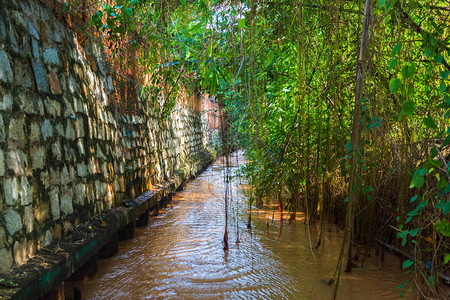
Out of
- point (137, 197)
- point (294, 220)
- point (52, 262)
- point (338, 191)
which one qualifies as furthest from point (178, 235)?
point (52, 262)

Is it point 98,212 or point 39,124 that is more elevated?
point 39,124

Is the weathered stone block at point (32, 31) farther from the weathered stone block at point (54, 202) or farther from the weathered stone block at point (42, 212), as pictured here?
the weathered stone block at point (42, 212)

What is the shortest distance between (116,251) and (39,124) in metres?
2.04

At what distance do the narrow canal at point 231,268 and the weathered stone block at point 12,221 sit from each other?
1120mm

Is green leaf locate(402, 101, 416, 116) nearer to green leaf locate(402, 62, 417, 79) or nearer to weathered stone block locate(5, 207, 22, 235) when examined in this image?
green leaf locate(402, 62, 417, 79)

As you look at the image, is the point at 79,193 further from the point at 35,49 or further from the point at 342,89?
the point at 342,89

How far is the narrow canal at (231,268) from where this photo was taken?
363 cm

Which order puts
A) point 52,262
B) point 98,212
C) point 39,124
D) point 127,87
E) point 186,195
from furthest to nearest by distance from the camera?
1. point 186,195
2. point 127,87
3. point 98,212
4. point 39,124
5. point 52,262

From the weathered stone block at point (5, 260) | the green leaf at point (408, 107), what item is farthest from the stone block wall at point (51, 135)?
the green leaf at point (408, 107)

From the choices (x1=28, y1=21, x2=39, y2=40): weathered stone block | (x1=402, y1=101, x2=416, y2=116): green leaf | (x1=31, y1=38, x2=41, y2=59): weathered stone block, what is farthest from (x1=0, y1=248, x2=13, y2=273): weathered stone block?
(x1=402, y1=101, x2=416, y2=116): green leaf

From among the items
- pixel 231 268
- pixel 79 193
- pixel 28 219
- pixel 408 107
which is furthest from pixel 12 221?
pixel 408 107

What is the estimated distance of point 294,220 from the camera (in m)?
6.25

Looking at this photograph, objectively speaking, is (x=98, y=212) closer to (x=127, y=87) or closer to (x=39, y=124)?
(x=39, y=124)

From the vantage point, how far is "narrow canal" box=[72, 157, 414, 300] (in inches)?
143
